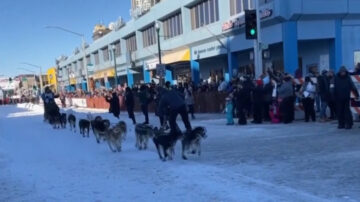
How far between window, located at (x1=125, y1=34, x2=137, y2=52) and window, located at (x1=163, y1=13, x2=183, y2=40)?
1079 centimetres

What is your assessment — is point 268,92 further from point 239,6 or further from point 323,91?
point 239,6

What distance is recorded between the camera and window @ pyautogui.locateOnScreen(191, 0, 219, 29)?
103 ft

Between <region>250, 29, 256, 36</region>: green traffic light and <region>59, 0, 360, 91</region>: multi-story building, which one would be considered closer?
<region>250, 29, 256, 36</region>: green traffic light

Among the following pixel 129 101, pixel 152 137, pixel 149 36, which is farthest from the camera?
pixel 149 36

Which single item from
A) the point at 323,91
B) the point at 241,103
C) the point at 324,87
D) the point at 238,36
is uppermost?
the point at 238,36

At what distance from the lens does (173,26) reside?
3862 centimetres

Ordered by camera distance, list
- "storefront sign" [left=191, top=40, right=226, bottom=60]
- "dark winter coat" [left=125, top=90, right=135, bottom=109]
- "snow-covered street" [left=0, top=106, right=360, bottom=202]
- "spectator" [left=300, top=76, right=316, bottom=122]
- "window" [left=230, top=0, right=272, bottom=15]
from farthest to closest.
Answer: "storefront sign" [left=191, top=40, right=226, bottom=60] → "window" [left=230, top=0, right=272, bottom=15] → "dark winter coat" [left=125, top=90, right=135, bottom=109] → "spectator" [left=300, top=76, right=316, bottom=122] → "snow-covered street" [left=0, top=106, right=360, bottom=202]

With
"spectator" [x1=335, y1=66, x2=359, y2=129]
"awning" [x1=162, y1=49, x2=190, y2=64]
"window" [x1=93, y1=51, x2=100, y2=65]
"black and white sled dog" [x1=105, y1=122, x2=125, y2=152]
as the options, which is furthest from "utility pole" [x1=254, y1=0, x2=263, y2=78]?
"window" [x1=93, y1=51, x2=100, y2=65]

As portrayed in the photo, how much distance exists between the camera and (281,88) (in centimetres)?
1573

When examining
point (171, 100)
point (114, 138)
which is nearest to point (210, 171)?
point (171, 100)

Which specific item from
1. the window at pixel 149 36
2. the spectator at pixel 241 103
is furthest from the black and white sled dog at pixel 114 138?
the window at pixel 149 36

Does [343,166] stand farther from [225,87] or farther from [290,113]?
[225,87]

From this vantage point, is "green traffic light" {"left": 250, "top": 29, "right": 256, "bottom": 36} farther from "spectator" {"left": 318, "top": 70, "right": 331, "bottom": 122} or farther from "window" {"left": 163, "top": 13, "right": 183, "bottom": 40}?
"window" {"left": 163, "top": 13, "right": 183, "bottom": 40}

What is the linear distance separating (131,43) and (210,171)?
4461 cm
